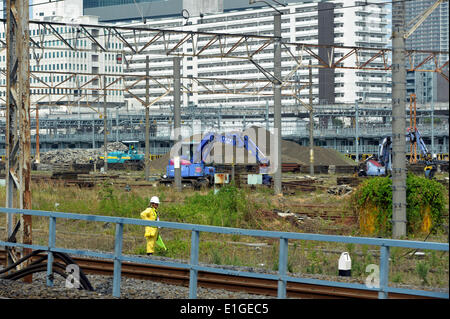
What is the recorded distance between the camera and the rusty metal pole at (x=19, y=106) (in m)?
12.7

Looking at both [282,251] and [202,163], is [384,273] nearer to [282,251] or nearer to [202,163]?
[282,251]

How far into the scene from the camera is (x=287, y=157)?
218ft

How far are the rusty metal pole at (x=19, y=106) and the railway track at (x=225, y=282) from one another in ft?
6.27

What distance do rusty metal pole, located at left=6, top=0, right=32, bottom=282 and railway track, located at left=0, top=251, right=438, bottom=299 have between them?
191cm

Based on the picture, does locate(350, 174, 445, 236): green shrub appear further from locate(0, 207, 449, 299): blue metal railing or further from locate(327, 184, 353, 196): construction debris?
locate(327, 184, 353, 196): construction debris

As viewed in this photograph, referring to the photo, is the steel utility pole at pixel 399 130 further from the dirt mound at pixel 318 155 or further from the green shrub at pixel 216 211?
the dirt mound at pixel 318 155

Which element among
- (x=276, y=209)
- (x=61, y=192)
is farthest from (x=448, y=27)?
(x=61, y=192)

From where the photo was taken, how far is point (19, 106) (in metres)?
12.8

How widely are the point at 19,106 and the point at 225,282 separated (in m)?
4.62

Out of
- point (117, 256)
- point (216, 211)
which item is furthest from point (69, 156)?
point (117, 256)

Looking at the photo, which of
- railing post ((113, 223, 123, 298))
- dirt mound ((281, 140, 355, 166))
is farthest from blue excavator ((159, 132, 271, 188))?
dirt mound ((281, 140, 355, 166))

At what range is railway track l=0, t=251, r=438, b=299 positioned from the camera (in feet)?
36.3
